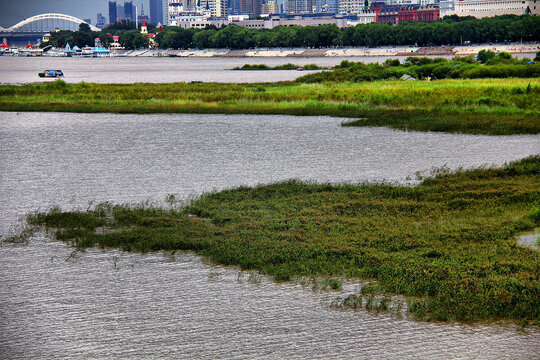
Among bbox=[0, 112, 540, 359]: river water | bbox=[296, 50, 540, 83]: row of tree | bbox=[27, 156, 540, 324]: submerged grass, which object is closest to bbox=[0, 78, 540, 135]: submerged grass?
bbox=[296, 50, 540, 83]: row of tree

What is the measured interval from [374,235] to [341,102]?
34901 mm

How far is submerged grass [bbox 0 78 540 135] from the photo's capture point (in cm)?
3762

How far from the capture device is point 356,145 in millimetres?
30734

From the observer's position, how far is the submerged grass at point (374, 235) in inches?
452

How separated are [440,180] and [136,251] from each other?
10212 mm

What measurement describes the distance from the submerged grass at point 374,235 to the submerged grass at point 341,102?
17009 millimetres

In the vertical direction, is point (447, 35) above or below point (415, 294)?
above

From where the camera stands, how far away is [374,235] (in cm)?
1446

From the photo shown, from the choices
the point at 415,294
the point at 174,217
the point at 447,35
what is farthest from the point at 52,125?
the point at 447,35

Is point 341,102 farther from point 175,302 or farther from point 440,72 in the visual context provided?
point 175,302

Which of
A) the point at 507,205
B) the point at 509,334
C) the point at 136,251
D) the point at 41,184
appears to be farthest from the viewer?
the point at 41,184

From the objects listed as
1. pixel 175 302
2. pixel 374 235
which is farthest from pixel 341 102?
pixel 175 302

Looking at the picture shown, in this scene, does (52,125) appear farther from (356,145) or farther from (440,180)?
(440,180)

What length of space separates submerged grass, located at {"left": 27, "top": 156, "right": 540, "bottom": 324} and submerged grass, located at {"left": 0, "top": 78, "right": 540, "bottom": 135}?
670 inches
